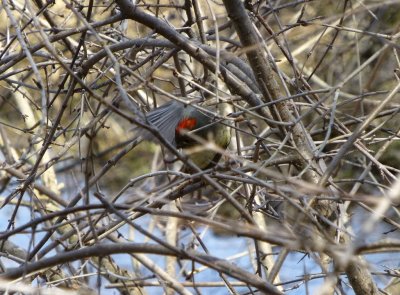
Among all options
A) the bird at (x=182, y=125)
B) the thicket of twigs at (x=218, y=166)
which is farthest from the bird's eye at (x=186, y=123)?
the thicket of twigs at (x=218, y=166)

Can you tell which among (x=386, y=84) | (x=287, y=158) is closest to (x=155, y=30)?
(x=287, y=158)

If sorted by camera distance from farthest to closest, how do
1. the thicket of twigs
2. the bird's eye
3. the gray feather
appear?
the bird's eye → the gray feather → the thicket of twigs

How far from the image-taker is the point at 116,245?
238 cm

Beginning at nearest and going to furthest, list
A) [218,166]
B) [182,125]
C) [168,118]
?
1. [218,166]
2. [168,118]
3. [182,125]

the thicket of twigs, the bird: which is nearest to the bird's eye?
the bird

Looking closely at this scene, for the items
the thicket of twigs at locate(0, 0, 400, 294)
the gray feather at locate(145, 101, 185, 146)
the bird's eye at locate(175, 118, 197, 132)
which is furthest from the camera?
the bird's eye at locate(175, 118, 197, 132)

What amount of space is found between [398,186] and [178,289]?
1175 mm

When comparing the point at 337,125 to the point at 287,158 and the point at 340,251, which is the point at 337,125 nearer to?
the point at 287,158

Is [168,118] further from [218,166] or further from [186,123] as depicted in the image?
→ [218,166]

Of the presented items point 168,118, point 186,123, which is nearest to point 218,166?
point 168,118

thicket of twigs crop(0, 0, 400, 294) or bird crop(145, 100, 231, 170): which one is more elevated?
bird crop(145, 100, 231, 170)

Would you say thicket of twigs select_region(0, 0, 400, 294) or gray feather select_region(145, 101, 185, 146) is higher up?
gray feather select_region(145, 101, 185, 146)

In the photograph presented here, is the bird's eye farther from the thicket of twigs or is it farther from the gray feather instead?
the thicket of twigs

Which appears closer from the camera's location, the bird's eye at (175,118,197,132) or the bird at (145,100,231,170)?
the bird at (145,100,231,170)
